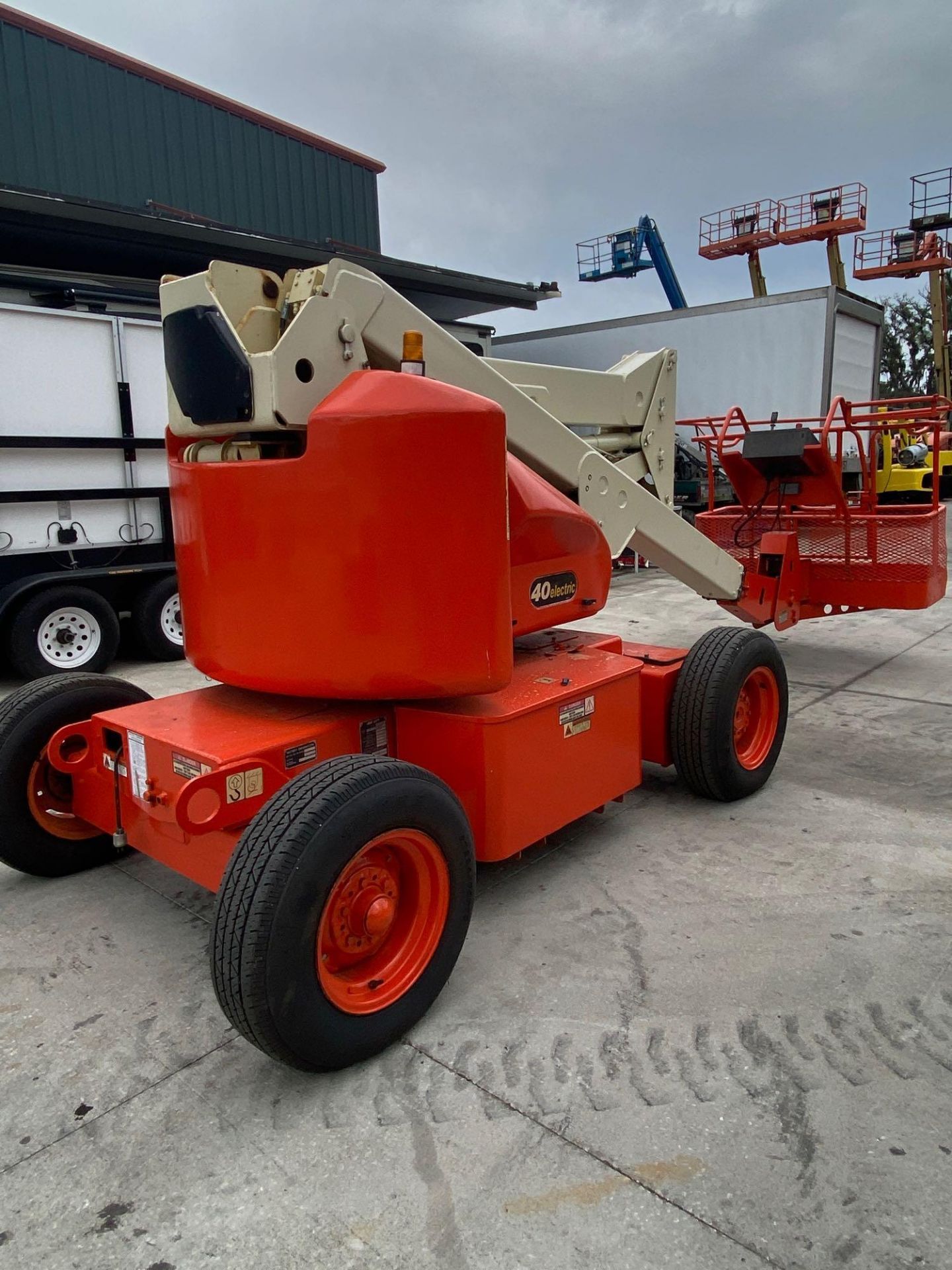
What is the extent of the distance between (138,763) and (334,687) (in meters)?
0.72

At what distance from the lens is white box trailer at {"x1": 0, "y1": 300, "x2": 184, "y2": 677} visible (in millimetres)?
6672

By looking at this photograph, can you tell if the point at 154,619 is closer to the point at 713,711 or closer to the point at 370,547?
the point at 713,711

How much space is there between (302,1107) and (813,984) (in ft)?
5.35

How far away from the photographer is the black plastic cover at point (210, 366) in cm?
284

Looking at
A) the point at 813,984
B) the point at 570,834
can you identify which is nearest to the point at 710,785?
the point at 570,834

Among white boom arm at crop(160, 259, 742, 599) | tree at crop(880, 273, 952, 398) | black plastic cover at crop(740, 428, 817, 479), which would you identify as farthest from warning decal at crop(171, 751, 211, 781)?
tree at crop(880, 273, 952, 398)

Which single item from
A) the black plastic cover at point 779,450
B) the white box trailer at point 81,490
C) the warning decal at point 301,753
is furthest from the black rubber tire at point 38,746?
the black plastic cover at point 779,450

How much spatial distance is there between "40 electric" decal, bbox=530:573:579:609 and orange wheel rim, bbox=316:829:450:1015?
129 centimetres

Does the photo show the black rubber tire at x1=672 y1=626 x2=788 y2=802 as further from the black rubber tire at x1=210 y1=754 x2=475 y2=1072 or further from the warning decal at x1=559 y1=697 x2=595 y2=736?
the black rubber tire at x1=210 y1=754 x2=475 y2=1072

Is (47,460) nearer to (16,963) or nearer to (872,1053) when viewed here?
(16,963)

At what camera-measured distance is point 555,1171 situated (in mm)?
2158

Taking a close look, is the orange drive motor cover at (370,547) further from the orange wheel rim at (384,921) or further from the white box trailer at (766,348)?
the white box trailer at (766,348)

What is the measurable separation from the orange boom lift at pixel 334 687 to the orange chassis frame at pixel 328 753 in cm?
1

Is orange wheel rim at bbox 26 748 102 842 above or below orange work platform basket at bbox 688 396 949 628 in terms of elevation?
below
